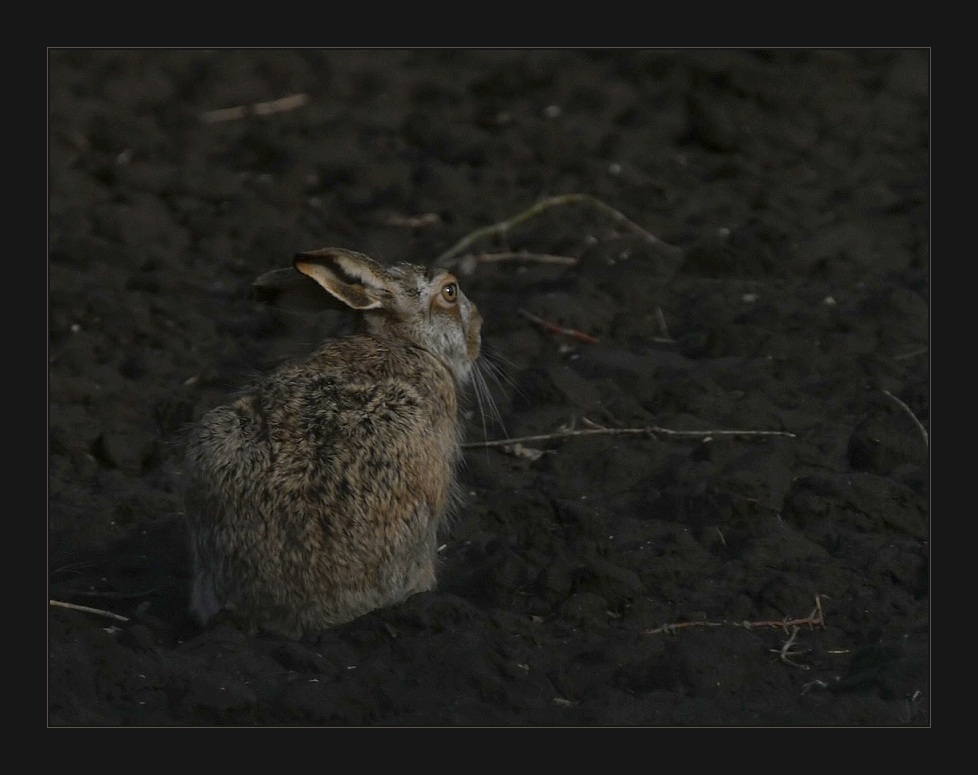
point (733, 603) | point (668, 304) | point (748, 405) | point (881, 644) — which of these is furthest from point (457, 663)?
point (668, 304)

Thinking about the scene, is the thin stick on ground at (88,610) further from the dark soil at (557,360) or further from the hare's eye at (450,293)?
the hare's eye at (450,293)

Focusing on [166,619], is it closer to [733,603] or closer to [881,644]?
[733,603]

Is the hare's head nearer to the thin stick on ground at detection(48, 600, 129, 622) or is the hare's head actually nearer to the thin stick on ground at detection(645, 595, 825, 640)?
the thin stick on ground at detection(48, 600, 129, 622)

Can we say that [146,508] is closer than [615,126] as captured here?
Yes

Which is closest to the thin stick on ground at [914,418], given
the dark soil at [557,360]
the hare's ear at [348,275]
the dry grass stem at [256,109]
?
the dark soil at [557,360]

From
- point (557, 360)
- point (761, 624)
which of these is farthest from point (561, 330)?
point (761, 624)

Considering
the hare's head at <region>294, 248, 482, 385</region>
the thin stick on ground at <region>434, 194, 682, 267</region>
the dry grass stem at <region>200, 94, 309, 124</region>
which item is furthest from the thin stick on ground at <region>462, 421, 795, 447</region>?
the dry grass stem at <region>200, 94, 309, 124</region>
